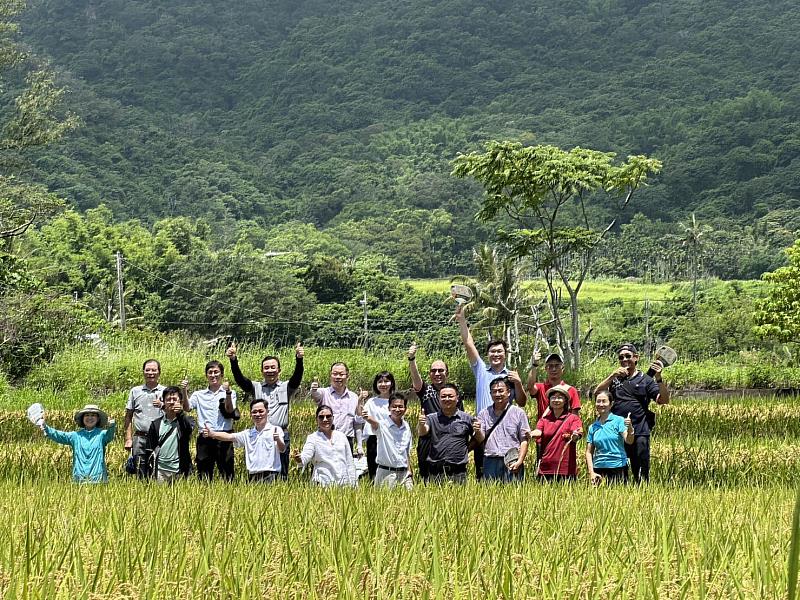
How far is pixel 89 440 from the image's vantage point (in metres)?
9.55

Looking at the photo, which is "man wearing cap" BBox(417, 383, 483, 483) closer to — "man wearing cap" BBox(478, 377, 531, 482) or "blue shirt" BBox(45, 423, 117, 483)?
"man wearing cap" BBox(478, 377, 531, 482)

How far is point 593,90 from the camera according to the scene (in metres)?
180

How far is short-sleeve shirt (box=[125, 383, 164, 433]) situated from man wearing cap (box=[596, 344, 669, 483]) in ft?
13.3

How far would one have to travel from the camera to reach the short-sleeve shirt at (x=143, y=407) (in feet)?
33.1

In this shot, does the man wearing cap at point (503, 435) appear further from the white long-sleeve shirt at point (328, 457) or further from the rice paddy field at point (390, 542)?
the white long-sleeve shirt at point (328, 457)

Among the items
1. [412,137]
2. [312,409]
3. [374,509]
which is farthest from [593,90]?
[374,509]

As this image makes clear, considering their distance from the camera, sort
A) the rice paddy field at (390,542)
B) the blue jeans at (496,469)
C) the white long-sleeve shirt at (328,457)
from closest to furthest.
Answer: the rice paddy field at (390,542), the white long-sleeve shirt at (328,457), the blue jeans at (496,469)

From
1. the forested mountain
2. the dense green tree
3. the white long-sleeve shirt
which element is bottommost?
the white long-sleeve shirt

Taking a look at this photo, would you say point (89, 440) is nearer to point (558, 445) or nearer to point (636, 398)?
point (558, 445)

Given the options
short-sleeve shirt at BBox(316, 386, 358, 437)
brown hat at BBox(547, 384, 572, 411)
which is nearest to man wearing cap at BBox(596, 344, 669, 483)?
brown hat at BBox(547, 384, 572, 411)

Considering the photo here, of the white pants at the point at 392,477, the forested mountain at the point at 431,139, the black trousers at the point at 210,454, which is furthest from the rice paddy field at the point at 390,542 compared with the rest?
the forested mountain at the point at 431,139

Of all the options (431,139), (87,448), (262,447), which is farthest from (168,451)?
(431,139)

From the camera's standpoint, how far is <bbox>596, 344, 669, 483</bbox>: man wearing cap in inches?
378

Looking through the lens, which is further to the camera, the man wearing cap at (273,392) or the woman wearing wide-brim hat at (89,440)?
the man wearing cap at (273,392)
